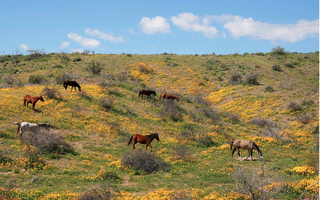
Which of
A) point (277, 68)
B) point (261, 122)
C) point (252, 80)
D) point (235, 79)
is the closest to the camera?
point (261, 122)

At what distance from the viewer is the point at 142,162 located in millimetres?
15516

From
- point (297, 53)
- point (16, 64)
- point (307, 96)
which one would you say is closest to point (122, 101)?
point (307, 96)

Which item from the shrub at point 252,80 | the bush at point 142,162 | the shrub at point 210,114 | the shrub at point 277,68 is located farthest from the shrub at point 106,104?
the shrub at point 277,68

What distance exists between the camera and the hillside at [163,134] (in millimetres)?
11836

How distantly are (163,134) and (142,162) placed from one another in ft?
30.6

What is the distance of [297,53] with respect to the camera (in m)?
72.2

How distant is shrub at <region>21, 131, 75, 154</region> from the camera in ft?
51.8

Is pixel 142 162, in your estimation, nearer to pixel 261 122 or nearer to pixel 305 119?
pixel 261 122

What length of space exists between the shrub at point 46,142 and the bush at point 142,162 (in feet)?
15.2

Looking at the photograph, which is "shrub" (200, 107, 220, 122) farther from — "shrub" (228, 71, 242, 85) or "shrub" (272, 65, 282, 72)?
"shrub" (272, 65, 282, 72)

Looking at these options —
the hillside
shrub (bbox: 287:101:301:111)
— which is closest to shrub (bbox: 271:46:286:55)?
the hillside

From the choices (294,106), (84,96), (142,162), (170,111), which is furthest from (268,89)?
(142,162)

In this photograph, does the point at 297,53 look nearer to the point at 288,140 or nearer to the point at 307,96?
the point at 307,96

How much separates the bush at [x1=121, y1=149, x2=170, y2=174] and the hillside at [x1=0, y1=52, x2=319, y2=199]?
6.0 inches
